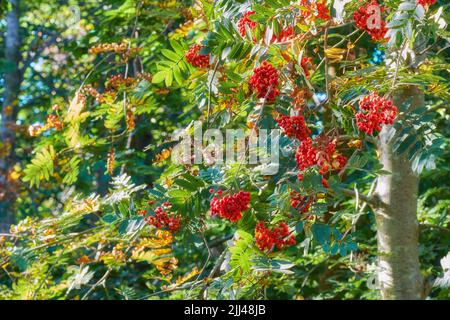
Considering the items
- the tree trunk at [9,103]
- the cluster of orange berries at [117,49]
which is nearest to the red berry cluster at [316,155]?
the cluster of orange berries at [117,49]

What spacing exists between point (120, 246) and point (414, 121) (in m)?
1.80

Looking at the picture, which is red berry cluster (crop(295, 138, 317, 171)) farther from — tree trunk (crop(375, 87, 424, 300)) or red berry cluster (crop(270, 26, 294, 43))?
tree trunk (crop(375, 87, 424, 300))

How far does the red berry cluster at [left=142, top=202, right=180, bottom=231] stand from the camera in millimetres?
2709

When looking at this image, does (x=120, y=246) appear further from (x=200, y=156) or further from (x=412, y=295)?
(x=412, y=295)

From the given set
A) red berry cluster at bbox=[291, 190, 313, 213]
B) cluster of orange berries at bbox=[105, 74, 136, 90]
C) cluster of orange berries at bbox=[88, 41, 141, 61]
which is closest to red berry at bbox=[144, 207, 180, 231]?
red berry cluster at bbox=[291, 190, 313, 213]

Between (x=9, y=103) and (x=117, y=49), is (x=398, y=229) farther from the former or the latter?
(x=9, y=103)

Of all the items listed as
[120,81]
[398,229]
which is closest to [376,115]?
[398,229]

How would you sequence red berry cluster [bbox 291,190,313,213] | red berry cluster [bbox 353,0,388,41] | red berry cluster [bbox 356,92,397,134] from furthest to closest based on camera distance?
red berry cluster [bbox 291,190,313,213] → red berry cluster [bbox 353,0,388,41] → red berry cluster [bbox 356,92,397,134]

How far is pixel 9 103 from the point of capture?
753cm

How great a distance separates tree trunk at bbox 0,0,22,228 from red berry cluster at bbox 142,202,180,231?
4509 millimetres

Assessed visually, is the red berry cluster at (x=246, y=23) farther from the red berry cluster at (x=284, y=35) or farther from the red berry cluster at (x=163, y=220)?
the red berry cluster at (x=163, y=220)

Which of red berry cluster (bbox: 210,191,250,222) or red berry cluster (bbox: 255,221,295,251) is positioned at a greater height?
red berry cluster (bbox: 210,191,250,222)

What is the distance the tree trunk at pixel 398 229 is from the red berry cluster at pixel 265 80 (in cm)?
138

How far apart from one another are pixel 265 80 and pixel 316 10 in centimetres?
30
